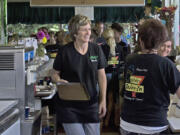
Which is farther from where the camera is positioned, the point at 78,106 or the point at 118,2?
the point at 118,2

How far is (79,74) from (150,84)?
78 centimetres

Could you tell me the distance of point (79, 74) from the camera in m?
2.52

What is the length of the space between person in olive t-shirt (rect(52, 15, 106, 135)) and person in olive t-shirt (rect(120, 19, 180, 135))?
0.64 m

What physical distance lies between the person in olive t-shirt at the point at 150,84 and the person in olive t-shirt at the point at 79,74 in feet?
2.10

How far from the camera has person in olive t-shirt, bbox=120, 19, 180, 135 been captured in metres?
1.83

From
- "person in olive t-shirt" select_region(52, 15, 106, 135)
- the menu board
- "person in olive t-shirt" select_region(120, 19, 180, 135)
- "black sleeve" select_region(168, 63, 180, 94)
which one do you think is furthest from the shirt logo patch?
the menu board

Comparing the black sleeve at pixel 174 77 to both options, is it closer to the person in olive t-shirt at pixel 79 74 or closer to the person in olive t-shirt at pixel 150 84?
the person in olive t-shirt at pixel 150 84

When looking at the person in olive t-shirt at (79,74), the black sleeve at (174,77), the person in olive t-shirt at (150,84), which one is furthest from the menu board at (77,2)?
the black sleeve at (174,77)

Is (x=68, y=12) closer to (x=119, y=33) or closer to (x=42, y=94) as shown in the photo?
(x=119, y=33)

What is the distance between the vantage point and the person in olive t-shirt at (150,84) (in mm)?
1831

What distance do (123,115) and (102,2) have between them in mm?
7276

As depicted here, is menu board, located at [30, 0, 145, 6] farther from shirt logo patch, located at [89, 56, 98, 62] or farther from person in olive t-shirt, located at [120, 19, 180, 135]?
person in olive t-shirt, located at [120, 19, 180, 135]

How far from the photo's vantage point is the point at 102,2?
29.5ft

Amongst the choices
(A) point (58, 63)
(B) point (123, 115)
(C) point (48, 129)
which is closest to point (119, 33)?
(C) point (48, 129)
